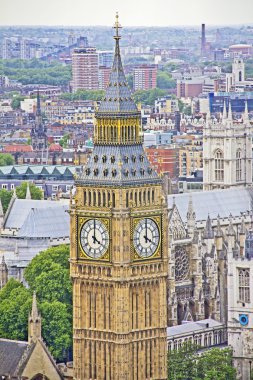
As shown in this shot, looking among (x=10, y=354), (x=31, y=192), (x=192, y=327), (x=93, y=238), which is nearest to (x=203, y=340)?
(x=192, y=327)

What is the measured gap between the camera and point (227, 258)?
99562mm

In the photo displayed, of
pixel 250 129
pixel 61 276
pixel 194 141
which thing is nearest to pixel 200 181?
pixel 250 129

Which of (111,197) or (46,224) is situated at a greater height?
(46,224)

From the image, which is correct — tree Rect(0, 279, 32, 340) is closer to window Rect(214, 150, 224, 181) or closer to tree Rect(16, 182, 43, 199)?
window Rect(214, 150, 224, 181)

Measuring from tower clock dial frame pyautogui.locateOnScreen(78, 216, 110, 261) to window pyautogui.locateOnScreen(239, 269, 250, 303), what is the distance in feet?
91.1

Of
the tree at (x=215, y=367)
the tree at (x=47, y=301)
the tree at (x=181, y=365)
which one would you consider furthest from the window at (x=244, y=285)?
the tree at (x=181, y=365)

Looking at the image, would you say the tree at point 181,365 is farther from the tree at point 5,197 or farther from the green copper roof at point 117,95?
the tree at point 5,197

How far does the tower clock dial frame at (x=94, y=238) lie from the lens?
67.1 meters

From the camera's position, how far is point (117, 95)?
68312 mm

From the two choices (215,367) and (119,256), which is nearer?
(119,256)

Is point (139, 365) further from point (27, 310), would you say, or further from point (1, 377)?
point (27, 310)

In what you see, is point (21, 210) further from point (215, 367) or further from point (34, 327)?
point (34, 327)

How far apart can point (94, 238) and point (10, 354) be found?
1009 cm

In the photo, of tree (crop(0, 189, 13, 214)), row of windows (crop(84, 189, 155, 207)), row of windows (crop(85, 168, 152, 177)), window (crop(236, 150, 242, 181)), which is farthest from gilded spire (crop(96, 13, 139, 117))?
window (crop(236, 150, 242, 181))
